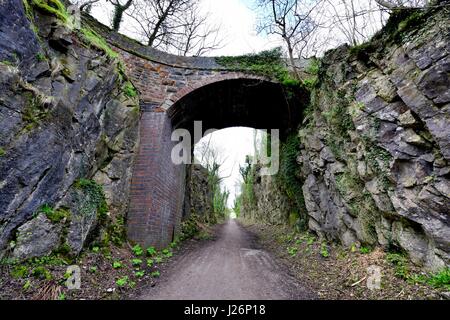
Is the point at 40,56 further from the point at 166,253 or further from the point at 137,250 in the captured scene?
the point at 166,253

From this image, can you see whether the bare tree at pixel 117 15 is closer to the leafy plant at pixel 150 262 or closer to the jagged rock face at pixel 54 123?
the jagged rock face at pixel 54 123

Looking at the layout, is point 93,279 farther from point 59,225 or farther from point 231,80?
point 231,80

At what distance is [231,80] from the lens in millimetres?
7703

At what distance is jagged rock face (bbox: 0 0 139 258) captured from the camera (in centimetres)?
356

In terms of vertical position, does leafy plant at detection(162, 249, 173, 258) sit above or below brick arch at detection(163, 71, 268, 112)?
below

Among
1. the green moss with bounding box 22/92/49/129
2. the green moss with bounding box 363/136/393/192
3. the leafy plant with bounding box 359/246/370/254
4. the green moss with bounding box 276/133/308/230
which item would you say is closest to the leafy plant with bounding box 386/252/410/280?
the leafy plant with bounding box 359/246/370/254

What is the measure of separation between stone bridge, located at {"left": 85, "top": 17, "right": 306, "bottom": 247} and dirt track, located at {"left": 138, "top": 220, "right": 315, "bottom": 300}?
1438 millimetres

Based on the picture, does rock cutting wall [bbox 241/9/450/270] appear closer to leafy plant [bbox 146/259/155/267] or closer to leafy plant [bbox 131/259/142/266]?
leafy plant [bbox 146/259/155/267]

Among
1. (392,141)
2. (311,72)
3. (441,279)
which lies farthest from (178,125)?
(441,279)

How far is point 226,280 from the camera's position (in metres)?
4.68

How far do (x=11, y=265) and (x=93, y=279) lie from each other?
111 centimetres

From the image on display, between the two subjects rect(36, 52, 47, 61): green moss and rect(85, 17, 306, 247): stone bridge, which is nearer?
rect(36, 52, 47, 61): green moss

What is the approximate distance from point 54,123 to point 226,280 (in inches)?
167
